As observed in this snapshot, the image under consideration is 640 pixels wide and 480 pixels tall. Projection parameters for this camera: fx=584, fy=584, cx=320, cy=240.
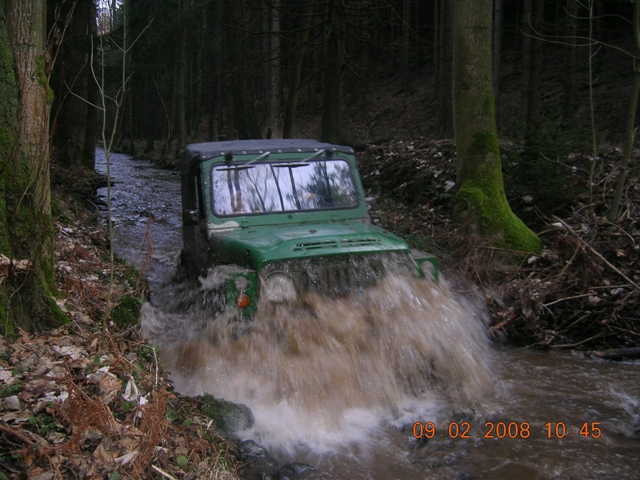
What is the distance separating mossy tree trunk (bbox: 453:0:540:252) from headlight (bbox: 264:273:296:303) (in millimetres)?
4080

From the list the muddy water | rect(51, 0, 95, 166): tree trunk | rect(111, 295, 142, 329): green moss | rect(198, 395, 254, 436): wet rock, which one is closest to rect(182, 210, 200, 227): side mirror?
the muddy water

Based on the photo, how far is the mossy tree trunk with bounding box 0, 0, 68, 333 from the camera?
4.13 meters

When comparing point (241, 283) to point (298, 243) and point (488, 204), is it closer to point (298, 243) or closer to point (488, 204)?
point (298, 243)

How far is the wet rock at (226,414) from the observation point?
4176 millimetres

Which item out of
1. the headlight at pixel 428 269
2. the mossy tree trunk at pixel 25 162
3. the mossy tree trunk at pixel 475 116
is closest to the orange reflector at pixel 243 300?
the mossy tree trunk at pixel 25 162

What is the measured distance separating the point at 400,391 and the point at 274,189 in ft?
8.04

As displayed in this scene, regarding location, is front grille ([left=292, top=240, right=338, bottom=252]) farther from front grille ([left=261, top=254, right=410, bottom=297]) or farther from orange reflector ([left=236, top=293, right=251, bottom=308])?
orange reflector ([left=236, top=293, right=251, bottom=308])

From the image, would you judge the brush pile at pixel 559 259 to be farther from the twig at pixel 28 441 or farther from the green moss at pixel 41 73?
the green moss at pixel 41 73

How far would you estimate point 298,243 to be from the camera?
5.07m

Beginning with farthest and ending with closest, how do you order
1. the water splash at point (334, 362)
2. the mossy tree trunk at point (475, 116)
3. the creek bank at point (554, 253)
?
1. the mossy tree trunk at point (475, 116)
2. the creek bank at point (554, 253)
3. the water splash at point (334, 362)

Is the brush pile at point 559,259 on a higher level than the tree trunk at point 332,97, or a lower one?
lower

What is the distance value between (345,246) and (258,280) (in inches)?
31.9
